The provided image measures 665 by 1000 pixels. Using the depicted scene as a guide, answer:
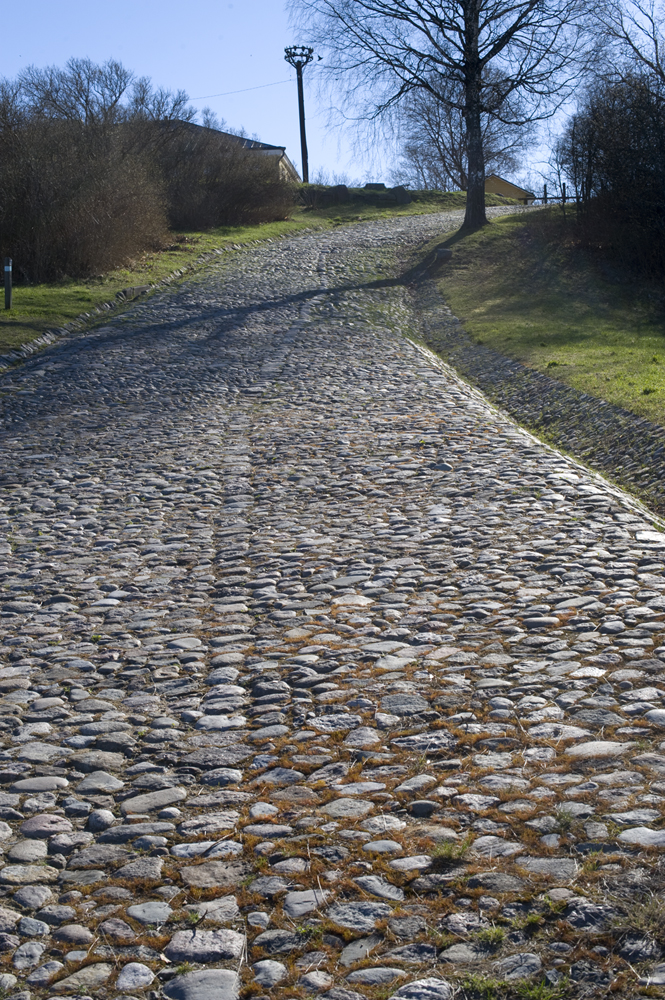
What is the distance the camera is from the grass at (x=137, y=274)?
672 inches

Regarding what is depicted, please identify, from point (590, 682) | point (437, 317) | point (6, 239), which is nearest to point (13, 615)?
point (590, 682)

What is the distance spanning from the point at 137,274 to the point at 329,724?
2068 centimetres

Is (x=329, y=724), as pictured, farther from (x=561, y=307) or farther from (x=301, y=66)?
(x=301, y=66)

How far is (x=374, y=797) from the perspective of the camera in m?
3.70

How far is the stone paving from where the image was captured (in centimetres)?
287

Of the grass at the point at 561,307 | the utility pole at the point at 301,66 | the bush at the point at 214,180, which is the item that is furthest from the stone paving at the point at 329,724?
the utility pole at the point at 301,66

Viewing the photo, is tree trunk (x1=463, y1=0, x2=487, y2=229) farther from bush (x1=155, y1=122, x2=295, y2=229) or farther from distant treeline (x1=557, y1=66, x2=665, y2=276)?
bush (x1=155, y1=122, x2=295, y2=229)

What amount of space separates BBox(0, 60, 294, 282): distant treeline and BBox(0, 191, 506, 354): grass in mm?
607

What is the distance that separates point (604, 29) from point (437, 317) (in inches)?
521

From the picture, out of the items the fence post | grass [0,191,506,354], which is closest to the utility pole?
grass [0,191,506,354]

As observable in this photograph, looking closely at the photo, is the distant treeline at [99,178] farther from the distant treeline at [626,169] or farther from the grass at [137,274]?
the distant treeline at [626,169]

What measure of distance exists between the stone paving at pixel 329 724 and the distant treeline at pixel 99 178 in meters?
12.2

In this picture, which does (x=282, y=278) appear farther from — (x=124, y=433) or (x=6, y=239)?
(x=124, y=433)

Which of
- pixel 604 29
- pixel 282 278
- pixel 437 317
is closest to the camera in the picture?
pixel 437 317
